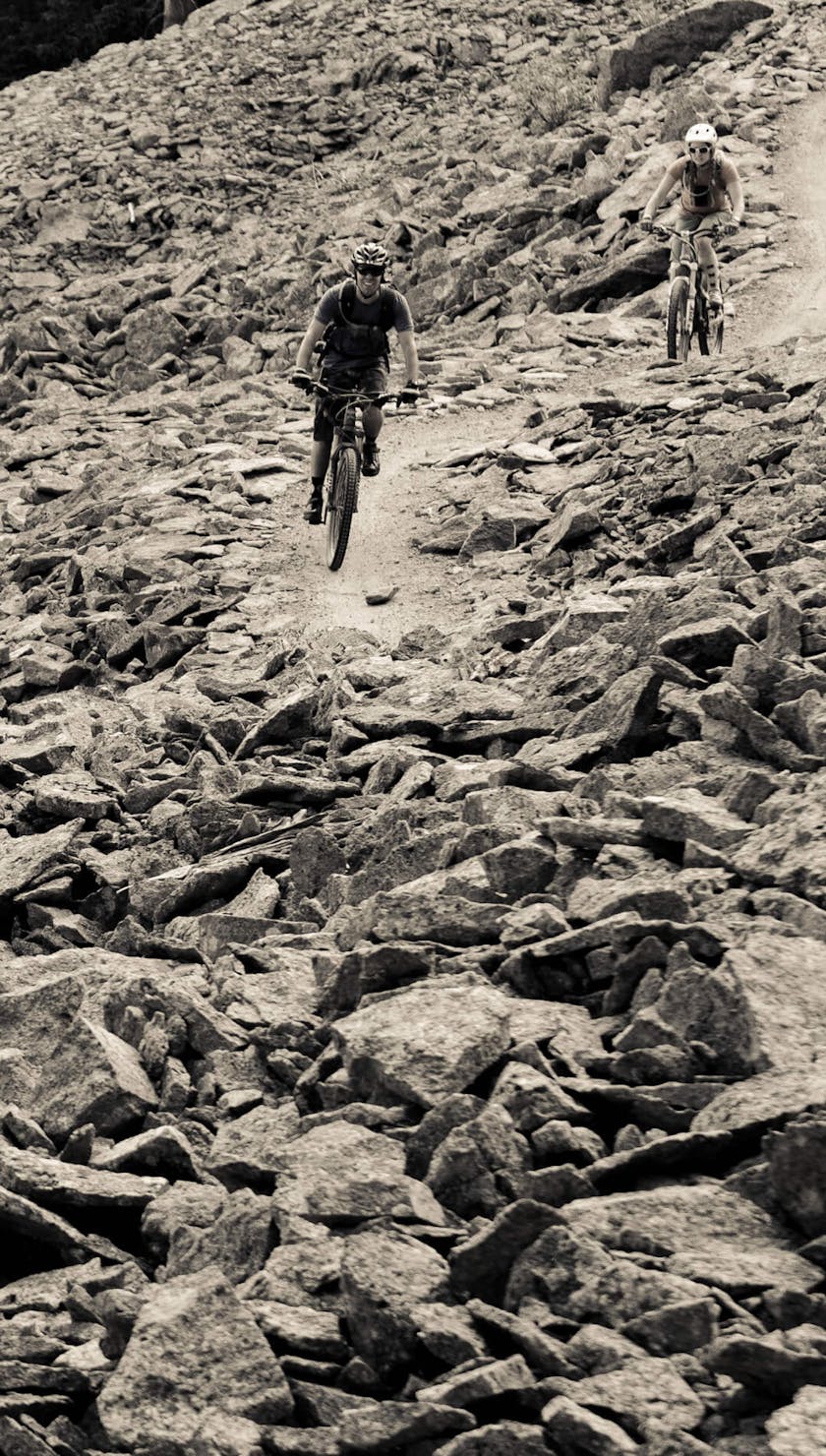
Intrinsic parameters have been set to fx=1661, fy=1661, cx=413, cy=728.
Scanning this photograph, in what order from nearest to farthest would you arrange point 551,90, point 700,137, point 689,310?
point 700,137 < point 689,310 < point 551,90

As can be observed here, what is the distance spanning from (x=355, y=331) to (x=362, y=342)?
117mm

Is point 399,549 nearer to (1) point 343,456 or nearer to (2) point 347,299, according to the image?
(1) point 343,456

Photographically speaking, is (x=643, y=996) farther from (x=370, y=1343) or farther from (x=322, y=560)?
(x=322, y=560)

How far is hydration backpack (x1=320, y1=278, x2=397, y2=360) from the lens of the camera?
12367 millimetres

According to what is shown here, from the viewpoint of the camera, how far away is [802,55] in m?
26.7

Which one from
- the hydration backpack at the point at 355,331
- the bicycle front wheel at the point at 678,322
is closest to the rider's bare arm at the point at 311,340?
the hydration backpack at the point at 355,331

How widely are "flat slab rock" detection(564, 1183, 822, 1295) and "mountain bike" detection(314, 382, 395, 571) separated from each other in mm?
8794

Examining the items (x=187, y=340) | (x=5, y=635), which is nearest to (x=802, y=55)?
(x=187, y=340)

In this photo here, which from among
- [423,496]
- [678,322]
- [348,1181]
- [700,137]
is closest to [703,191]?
[700,137]

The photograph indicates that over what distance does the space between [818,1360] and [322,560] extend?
10570 millimetres

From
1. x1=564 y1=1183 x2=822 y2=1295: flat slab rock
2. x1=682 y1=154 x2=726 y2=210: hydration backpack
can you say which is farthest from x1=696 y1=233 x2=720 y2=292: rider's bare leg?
x1=564 y1=1183 x2=822 y2=1295: flat slab rock

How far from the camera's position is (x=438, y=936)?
6.34 m

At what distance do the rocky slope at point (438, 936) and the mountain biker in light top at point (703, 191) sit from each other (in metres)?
1.24

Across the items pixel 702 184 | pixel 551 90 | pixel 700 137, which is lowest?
pixel 702 184
